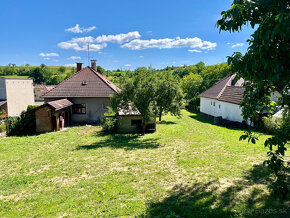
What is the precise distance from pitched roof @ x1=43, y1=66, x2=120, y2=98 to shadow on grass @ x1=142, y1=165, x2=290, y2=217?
16.9 m

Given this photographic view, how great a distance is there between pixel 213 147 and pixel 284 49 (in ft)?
31.5

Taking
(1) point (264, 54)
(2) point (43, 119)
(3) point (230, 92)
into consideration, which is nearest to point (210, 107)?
(3) point (230, 92)

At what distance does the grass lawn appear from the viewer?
540cm

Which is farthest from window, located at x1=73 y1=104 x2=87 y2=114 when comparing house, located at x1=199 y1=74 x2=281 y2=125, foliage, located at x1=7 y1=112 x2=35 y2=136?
house, located at x1=199 y1=74 x2=281 y2=125

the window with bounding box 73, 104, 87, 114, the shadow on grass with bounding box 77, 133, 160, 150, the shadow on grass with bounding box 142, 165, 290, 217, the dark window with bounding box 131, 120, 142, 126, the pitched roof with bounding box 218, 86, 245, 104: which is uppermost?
the pitched roof with bounding box 218, 86, 245, 104

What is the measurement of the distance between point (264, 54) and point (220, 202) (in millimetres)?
4382

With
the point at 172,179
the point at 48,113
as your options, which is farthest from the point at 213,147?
the point at 48,113

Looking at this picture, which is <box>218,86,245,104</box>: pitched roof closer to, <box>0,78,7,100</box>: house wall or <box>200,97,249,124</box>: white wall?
<box>200,97,249,124</box>: white wall

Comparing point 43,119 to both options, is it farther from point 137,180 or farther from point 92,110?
point 137,180

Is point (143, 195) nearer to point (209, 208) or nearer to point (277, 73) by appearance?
point (209, 208)

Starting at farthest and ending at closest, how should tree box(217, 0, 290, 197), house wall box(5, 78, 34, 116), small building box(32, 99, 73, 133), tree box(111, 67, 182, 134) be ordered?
house wall box(5, 78, 34, 116), small building box(32, 99, 73, 133), tree box(111, 67, 182, 134), tree box(217, 0, 290, 197)

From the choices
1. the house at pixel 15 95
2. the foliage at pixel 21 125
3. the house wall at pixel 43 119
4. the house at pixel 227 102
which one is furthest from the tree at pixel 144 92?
the house at pixel 15 95

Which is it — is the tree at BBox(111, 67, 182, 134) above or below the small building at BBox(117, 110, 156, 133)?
above

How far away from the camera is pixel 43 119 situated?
58.7 ft
